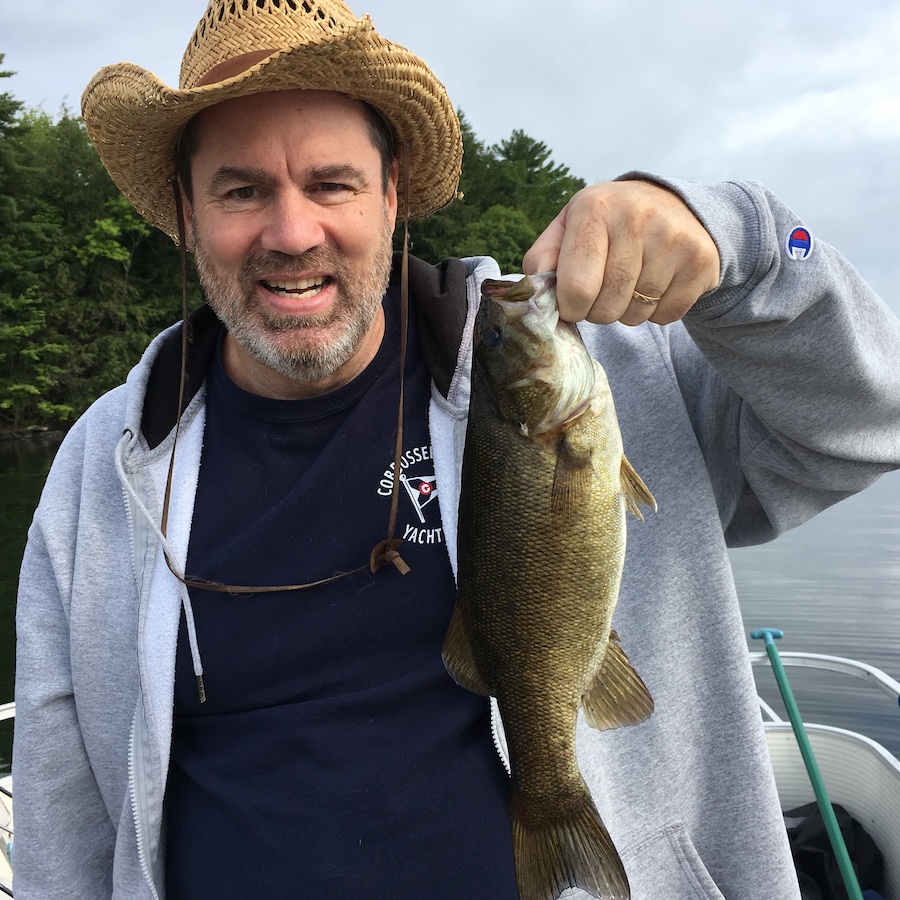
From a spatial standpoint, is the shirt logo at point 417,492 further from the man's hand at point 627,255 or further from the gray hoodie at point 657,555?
the man's hand at point 627,255

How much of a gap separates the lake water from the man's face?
588 centimetres

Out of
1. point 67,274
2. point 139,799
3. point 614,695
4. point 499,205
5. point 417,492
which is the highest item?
point 499,205

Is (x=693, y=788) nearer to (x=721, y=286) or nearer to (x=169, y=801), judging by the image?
(x=721, y=286)

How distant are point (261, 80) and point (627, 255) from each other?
113 centimetres

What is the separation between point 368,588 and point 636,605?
2.17 ft

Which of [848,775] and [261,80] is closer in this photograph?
[261,80]

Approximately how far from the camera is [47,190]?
115 feet

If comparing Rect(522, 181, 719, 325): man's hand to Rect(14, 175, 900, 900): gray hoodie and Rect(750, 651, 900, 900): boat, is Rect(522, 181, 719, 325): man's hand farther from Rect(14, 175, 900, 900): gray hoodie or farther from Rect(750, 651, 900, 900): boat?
Rect(750, 651, 900, 900): boat

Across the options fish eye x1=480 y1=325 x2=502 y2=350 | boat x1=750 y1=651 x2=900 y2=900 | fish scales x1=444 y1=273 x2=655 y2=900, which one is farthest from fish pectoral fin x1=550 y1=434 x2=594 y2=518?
boat x1=750 y1=651 x2=900 y2=900

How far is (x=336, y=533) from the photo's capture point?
2105 millimetres

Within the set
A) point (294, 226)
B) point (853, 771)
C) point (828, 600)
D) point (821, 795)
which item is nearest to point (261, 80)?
point (294, 226)

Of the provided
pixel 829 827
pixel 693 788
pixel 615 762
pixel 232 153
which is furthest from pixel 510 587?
pixel 829 827

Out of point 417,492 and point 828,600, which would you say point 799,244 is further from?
point 828,600

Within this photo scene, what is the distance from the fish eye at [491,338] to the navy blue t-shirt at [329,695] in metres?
0.59
